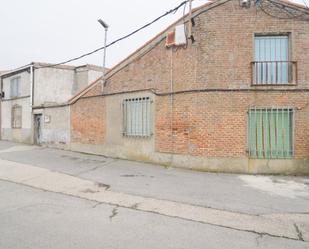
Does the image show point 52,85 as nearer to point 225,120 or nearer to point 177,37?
point 177,37

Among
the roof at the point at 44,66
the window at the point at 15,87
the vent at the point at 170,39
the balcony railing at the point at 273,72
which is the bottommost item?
the balcony railing at the point at 273,72

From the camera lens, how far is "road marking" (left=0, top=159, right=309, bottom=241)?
526 centimetres

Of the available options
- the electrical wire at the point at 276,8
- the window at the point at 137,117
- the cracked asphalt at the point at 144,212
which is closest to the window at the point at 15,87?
the window at the point at 137,117

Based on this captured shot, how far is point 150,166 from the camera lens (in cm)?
1146

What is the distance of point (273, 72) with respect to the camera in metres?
10.7

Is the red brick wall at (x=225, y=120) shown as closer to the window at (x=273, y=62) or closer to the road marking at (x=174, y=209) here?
the window at (x=273, y=62)

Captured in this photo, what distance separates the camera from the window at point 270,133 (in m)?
10.5

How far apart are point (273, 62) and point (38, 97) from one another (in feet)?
48.8

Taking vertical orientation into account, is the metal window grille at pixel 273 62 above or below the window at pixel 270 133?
above

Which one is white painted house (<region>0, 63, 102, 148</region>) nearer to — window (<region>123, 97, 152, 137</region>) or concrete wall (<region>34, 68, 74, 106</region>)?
concrete wall (<region>34, 68, 74, 106</region>)

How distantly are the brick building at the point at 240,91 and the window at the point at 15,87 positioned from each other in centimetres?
1393

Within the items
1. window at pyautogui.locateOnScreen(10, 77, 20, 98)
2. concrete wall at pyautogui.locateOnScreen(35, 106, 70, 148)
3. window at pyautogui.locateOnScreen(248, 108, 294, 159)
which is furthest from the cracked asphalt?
window at pyautogui.locateOnScreen(10, 77, 20, 98)

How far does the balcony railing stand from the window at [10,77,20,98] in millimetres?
16867

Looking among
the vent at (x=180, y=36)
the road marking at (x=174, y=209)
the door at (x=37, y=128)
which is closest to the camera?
the road marking at (x=174, y=209)
